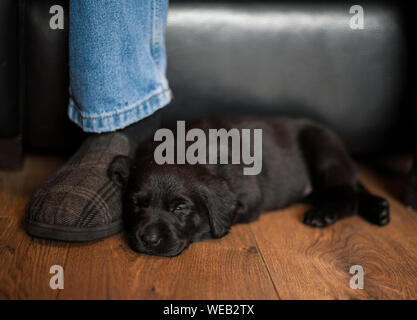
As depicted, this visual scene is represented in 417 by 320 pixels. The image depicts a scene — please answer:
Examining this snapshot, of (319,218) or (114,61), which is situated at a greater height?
(114,61)

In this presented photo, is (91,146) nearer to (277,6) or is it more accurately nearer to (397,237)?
(277,6)

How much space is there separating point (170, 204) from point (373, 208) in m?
0.87

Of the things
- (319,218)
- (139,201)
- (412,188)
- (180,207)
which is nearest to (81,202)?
(139,201)

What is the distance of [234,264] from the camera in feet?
4.94

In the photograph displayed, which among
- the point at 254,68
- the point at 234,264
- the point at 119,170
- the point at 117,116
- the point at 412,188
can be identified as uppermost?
the point at 254,68

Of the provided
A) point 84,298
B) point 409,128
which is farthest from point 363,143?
point 84,298

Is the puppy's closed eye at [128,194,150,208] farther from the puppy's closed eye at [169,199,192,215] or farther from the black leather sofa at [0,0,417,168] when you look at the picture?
the black leather sofa at [0,0,417,168]

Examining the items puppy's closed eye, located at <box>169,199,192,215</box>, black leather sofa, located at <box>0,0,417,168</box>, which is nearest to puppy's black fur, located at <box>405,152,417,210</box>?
black leather sofa, located at <box>0,0,417,168</box>

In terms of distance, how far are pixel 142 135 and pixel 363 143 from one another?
1107 millimetres

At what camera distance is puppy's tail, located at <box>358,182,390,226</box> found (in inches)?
74.0

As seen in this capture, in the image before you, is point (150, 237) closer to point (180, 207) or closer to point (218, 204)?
point (180, 207)

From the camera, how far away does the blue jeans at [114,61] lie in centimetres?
158

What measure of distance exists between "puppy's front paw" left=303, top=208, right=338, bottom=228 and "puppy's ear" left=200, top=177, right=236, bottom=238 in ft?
1.13

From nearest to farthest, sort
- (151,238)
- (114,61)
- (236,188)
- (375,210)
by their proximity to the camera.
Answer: (151,238)
(114,61)
(236,188)
(375,210)
